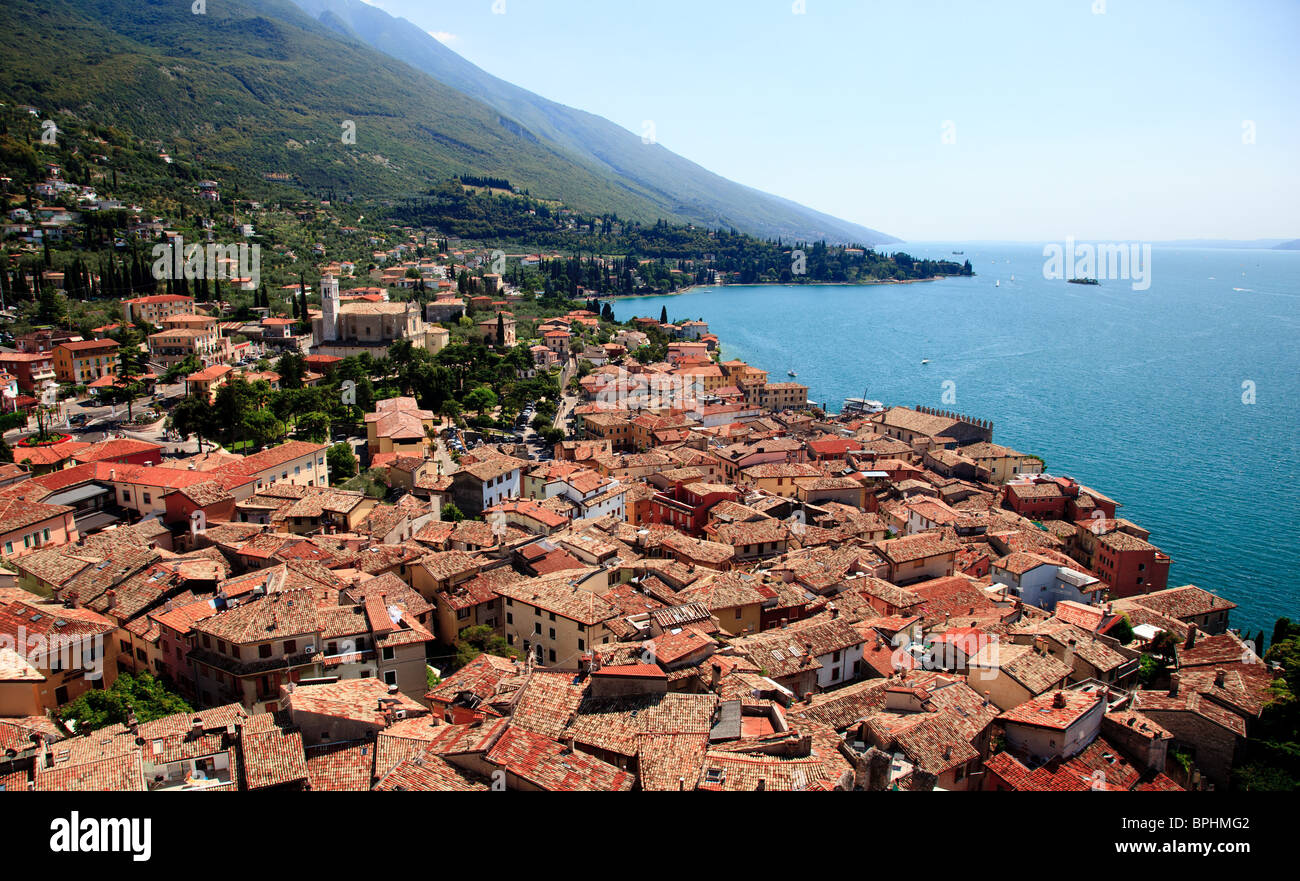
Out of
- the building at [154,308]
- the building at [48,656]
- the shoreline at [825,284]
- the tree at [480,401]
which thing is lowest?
the building at [48,656]

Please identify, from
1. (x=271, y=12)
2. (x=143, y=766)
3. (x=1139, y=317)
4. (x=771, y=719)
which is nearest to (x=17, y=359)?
(x=143, y=766)

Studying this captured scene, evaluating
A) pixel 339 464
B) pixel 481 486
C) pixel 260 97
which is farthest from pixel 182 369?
Result: pixel 260 97

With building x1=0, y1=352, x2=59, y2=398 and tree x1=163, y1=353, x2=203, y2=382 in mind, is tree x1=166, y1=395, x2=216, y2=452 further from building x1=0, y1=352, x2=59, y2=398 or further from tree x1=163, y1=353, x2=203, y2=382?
building x1=0, y1=352, x2=59, y2=398

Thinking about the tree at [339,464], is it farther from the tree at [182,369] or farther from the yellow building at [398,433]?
the tree at [182,369]

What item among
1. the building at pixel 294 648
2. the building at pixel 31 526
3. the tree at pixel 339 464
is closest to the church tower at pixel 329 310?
the tree at pixel 339 464

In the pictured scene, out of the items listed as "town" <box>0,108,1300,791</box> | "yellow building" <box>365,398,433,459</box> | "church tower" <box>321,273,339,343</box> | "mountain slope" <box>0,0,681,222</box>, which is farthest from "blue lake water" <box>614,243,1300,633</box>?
"mountain slope" <box>0,0,681,222</box>

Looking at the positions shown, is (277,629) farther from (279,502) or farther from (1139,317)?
(1139,317)
